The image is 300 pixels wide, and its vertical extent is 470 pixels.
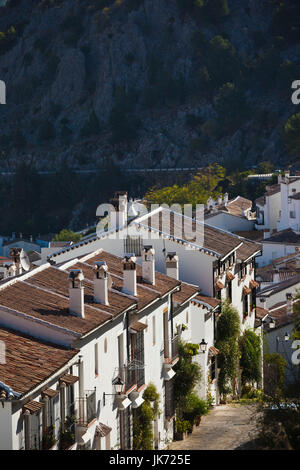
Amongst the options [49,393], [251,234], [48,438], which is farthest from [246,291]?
[251,234]

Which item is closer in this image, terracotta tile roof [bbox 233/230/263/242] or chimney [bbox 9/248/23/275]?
chimney [bbox 9/248/23/275]

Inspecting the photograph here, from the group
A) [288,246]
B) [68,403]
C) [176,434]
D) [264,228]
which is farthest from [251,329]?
[264,228]

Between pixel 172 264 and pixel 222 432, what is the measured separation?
741 centimetres

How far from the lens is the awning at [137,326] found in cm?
3522

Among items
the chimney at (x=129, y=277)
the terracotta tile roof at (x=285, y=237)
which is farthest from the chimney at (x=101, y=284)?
the terracotta tile roof at (x=285, y=237)

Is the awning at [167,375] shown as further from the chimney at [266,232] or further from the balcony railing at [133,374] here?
the chimney at [266,232]

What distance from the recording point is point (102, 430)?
32062 millimetres

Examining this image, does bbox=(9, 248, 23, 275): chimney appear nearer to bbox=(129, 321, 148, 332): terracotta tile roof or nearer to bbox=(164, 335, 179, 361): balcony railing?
bbox=(164, 335, 179, 361): balcony railing

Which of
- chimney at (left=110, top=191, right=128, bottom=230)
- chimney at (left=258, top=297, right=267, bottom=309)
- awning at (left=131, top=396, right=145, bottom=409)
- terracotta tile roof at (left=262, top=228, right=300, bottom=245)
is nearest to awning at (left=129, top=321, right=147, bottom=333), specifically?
awning at (left=131, top=396, right=145, bottom=409)

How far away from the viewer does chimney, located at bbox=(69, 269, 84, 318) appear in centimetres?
3123

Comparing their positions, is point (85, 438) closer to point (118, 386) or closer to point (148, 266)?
point (118, 386)

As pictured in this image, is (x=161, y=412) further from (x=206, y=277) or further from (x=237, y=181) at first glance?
(x=237, y=181)

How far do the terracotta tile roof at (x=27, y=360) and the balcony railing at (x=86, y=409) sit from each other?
193cm

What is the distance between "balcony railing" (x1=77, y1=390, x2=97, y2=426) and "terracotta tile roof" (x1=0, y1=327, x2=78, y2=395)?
1.93 m
